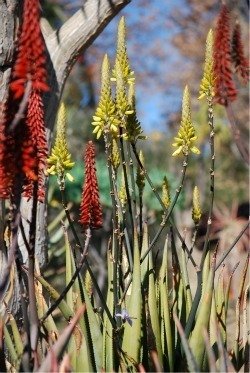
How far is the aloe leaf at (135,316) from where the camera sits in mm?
2135

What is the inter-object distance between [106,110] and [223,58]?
22.6 inches

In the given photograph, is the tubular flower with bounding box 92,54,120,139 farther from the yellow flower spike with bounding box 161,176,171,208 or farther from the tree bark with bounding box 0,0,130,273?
the tree bark with bounding box 0,0,130,273

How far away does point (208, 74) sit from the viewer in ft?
7.30

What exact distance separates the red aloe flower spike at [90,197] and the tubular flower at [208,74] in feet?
1.47

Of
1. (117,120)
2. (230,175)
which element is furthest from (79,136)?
(117,120)

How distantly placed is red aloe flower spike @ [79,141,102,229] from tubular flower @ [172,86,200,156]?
1.00 feet

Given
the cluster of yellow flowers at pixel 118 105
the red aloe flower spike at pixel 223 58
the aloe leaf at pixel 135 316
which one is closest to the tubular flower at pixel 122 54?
the cluster of yellow flowers at pixel 118 105

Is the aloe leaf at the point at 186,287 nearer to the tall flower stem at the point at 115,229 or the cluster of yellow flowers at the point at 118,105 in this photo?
the tall flower stem at the point at 115,229

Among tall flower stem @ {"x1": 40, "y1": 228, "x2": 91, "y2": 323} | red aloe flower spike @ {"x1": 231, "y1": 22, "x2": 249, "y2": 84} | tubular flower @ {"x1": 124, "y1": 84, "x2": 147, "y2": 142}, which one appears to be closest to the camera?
tall flower stem @ {"x1": 40, "y1": 228, "x2": 91, "y2": 323}

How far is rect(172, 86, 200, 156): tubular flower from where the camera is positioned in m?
2.16

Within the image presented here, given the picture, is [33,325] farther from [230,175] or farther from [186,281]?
[230,175]

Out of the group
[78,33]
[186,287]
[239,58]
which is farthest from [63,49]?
[186,287]

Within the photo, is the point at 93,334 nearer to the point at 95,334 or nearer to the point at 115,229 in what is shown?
the point at 95,334

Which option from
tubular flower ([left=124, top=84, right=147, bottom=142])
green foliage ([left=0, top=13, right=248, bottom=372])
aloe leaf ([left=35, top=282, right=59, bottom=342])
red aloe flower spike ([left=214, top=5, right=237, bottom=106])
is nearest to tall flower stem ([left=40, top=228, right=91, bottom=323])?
green foliage ([left=0, top=13, right=248, bottom=372])
